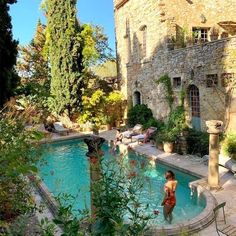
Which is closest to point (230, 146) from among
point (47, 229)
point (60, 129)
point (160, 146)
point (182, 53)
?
point (160, 146)

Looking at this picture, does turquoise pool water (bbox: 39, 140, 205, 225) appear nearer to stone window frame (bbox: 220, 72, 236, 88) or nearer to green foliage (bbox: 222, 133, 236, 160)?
green foliage (bbox: 222, 133, 236, 160)

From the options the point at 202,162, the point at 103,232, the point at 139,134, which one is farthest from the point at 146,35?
the point at 103,232

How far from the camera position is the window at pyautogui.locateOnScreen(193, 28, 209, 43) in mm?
17969

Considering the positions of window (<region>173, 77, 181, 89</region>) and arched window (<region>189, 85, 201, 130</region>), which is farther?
window (<region>173, 77, 181, 89</region>)

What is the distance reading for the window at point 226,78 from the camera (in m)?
12.9

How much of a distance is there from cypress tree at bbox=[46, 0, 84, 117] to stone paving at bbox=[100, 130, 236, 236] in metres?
5.95

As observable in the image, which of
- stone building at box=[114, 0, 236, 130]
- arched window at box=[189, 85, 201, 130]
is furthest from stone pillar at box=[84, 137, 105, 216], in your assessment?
arched window at box=[189, 85, 201, 130]

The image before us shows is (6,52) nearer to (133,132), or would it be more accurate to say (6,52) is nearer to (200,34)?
(133,132)

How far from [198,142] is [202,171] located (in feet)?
8.23

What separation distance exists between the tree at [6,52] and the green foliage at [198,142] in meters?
7.70

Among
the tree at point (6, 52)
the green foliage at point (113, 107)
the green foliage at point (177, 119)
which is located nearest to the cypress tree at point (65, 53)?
the green foliage at point (113, 107)

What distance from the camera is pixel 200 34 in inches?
714

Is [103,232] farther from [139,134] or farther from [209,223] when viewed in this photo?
[139,134]

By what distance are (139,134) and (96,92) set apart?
5.08 m
